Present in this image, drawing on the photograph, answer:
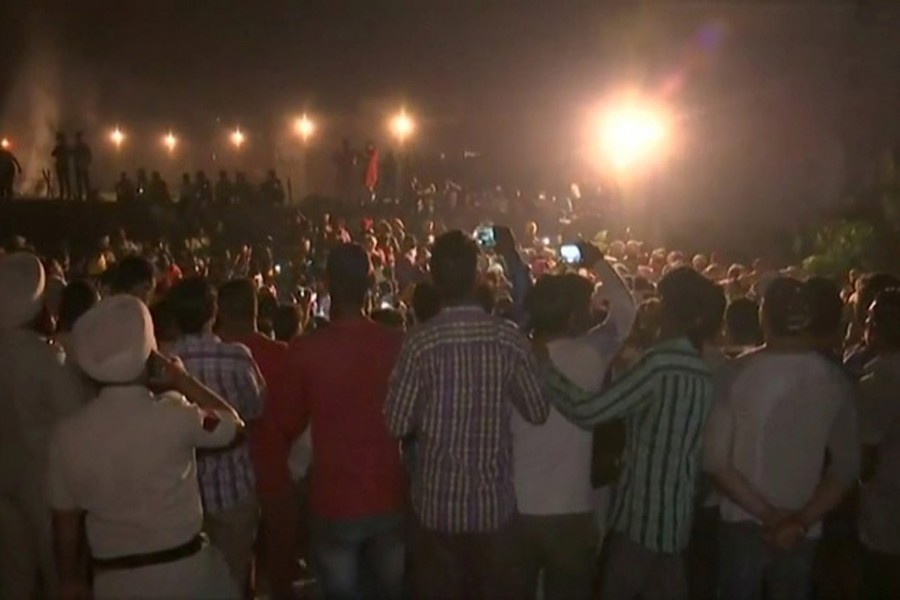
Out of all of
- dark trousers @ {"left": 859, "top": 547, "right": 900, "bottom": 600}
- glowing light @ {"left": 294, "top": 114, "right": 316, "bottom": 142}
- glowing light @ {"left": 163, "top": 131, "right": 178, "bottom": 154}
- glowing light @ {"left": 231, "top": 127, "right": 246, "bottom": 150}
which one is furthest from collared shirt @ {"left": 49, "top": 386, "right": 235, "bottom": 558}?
glowing light @ {"left": 163, "top": 131, "right": 178, "bottom": 154}

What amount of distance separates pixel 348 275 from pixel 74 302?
5.87 ft

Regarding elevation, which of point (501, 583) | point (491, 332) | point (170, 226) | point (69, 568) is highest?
point (170, 226)

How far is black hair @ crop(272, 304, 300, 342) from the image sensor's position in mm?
6879

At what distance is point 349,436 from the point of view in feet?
15.2

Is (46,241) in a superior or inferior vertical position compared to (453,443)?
superior

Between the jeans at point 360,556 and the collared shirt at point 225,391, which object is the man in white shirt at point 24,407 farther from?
the jeans at point 360,556

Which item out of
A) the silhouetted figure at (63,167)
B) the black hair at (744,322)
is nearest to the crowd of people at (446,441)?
the black hair at (744,322)

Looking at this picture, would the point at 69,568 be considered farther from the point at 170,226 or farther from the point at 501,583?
the point at 170,226

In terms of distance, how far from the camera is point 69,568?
3.67 m

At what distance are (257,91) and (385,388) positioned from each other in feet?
92.0

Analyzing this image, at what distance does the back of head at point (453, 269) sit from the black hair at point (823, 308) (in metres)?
1.38

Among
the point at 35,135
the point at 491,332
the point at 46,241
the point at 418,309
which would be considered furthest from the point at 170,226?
the point at 491,332

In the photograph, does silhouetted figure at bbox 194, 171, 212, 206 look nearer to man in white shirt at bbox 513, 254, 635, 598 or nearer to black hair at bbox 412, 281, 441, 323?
black hair at bbox 412, 281, 441, 323

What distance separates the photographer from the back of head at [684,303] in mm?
4254
